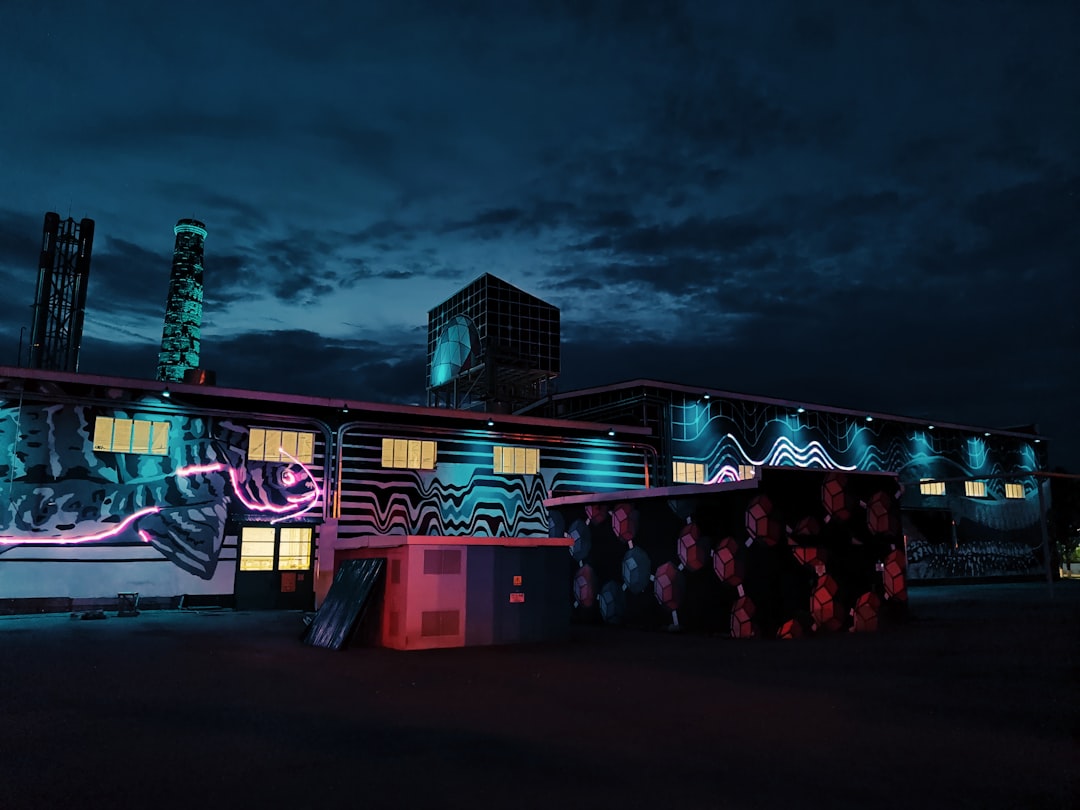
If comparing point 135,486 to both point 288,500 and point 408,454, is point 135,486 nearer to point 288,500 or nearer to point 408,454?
point 288,500

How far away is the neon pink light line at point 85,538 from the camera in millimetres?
16438

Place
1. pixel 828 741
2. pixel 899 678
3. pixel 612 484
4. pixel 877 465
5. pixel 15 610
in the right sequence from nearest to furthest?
pixel 828 741
pixel 899 678
pixel 15 610
pixel 612 484
pixel 877 465

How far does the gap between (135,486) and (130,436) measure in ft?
3.96

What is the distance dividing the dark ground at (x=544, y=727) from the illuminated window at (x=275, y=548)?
25.6 feet

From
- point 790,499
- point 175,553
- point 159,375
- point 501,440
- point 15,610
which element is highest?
point 159,375

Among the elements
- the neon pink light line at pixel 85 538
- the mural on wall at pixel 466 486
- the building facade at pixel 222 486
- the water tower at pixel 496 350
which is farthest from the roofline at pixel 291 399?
the water tower at pixel 496 350

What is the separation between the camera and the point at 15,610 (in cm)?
1628

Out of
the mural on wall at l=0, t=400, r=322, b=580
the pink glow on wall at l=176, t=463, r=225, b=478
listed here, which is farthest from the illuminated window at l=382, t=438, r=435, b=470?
the pink glow on wall at l=176, t=463, r=225, b=478

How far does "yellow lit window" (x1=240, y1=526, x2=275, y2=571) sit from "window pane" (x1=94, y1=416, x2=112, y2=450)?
377 centimetres

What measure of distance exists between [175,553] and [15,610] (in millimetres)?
3328

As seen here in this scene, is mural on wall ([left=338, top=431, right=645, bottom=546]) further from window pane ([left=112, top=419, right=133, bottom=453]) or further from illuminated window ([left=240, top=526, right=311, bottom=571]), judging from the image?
window pane ([left=112, top=419, right=133, bottom=453])

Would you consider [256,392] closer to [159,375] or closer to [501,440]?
[501,440]

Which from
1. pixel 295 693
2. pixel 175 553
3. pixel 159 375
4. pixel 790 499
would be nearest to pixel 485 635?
pixel 295 693

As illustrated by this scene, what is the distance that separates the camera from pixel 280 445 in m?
19.3
